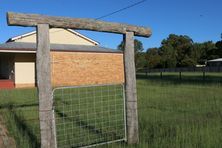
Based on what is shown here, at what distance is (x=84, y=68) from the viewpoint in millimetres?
32219

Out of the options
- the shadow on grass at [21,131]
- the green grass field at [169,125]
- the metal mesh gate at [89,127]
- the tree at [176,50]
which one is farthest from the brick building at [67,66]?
the tree at [176,50]

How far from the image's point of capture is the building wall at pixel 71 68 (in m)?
31.2

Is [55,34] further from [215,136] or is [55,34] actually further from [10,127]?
[215,136]

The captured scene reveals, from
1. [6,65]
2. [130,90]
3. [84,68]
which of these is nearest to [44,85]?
[130,90]

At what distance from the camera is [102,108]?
1200 centimetres

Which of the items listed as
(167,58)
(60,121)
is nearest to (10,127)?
(60,121)

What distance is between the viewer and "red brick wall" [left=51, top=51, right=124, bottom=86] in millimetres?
31141

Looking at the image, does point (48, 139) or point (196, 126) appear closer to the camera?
point (48, 139)

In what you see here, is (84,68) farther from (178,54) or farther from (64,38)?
(178,54)

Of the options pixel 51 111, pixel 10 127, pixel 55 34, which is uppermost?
pixel 55 34

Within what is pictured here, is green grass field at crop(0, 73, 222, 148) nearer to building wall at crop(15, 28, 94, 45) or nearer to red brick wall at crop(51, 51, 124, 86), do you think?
red brick wall at crop(51, 51, 124, 86)

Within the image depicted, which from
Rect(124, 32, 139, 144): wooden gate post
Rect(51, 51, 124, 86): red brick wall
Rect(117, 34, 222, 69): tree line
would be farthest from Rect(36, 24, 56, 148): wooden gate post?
Rect(117, 34, 222, 69): tree line

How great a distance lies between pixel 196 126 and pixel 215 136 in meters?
1.15

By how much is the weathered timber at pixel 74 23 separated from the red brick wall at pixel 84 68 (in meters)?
22.9
